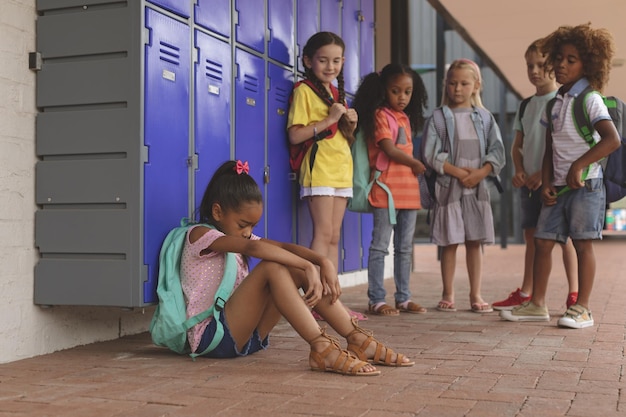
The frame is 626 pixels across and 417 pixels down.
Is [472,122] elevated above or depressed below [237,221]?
above

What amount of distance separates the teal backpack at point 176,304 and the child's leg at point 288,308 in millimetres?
80

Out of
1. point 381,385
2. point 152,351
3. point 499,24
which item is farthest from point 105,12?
point 499,24

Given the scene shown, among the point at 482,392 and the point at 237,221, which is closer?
the point at 482,392

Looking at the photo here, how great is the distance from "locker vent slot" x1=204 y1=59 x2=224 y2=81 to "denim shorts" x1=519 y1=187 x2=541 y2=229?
1970 mm

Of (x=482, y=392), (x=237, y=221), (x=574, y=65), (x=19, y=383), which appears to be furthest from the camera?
(x=574, y=65)

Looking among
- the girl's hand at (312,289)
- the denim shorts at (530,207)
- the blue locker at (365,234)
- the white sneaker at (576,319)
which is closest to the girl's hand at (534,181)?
the denim shorts at (530,207)

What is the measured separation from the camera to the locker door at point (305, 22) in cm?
455

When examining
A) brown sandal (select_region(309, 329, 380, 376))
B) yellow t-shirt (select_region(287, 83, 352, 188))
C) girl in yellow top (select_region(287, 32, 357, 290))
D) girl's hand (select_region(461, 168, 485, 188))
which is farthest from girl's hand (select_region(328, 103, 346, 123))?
→ brown sandal (select_region(309, 329, 380, 376))

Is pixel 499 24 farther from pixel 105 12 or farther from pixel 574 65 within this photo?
pixel 105 12

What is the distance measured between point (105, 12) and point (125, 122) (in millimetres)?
439

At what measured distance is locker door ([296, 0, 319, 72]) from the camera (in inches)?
179

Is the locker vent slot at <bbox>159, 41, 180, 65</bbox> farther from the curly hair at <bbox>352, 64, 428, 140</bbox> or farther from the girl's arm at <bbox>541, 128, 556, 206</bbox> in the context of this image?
the girl's arm at <bbox>541, 128, 556, 206</bbox>

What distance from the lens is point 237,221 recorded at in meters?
2.99

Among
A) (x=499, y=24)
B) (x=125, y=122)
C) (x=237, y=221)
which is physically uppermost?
(x=499, y=24)
